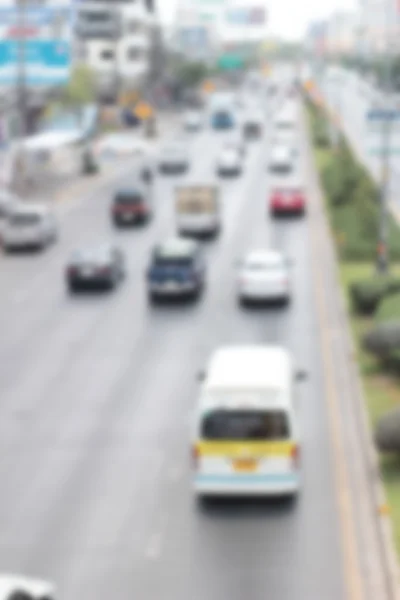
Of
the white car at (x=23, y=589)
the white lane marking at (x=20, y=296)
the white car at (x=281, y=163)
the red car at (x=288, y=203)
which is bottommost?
the white car at (x=281, y=163)

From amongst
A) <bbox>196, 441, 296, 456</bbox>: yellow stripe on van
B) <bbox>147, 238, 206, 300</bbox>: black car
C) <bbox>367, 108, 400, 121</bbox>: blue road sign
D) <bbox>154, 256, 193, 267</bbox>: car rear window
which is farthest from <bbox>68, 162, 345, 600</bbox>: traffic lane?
<bbox>367, 108, 400, 121</bbox>: blue road sign

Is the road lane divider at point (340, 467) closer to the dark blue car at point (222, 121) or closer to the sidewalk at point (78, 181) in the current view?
the sidewalk at point (78, 181)

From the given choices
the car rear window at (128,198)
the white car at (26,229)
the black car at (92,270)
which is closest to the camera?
the black car at (92,270)

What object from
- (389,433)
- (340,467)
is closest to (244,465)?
(389,433)

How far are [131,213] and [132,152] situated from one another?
155 feet

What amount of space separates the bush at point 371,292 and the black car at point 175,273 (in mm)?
6025

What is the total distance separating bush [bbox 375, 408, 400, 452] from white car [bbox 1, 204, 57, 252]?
3278cm

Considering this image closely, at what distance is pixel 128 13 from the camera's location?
175500mm

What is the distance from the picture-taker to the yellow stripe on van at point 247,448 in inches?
838

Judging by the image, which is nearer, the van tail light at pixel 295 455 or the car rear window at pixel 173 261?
the van tail light at pixel 295 455

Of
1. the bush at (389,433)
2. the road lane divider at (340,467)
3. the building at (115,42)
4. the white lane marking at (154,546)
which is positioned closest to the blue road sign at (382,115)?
the road lane divider at (340,467)

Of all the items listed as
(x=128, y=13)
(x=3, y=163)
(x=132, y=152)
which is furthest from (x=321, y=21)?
(x=3, y=163)

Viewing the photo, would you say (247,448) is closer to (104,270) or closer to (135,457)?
(135,457)

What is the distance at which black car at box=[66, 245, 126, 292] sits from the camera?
1768 inches
